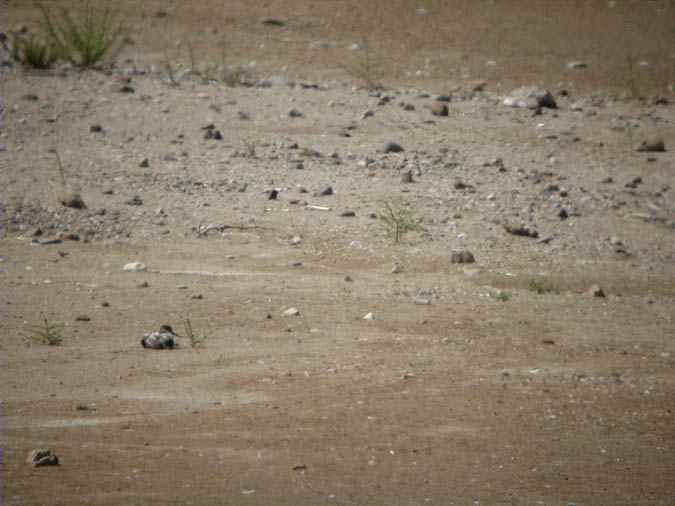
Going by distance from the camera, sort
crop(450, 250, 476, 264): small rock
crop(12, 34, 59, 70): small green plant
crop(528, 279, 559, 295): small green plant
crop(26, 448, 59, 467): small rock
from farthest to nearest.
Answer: crop(12, 34, 59, 70): small green plant, crop(450, 250, 476, 264): small rock, crop(528, 279, 559, 295): small green plant, crop(26, 448, 59, 467): small rock

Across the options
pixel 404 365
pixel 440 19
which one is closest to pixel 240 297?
pixel 404 365

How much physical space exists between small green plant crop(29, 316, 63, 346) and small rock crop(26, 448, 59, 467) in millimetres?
1166

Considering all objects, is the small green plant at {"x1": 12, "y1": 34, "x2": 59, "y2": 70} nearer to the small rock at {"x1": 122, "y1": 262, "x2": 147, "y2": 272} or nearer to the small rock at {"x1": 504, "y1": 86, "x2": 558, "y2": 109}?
the small rock at {"x1": 504, "y1": 86, "x2": 558, "y2": 109}

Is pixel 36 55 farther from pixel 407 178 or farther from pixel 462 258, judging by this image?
pixel 462 258

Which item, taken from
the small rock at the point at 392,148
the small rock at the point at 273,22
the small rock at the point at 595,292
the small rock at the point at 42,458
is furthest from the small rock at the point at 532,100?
the small rock at the point at 42,458

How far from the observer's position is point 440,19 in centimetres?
1555

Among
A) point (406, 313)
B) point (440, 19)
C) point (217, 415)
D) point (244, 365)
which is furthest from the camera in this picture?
point (440, 19)

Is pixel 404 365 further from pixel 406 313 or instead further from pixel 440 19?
pixel 440 19

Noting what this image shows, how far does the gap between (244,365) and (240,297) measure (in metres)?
0.96

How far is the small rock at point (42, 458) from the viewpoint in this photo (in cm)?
421

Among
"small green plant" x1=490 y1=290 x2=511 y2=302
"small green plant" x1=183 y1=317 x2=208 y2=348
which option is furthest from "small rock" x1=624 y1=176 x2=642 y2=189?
"small green plant" x1=183 y1=317 x2=208 y2=348

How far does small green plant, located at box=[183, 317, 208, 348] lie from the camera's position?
544 centimetres

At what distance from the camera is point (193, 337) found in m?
5.49

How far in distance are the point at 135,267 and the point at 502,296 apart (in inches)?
73.1
